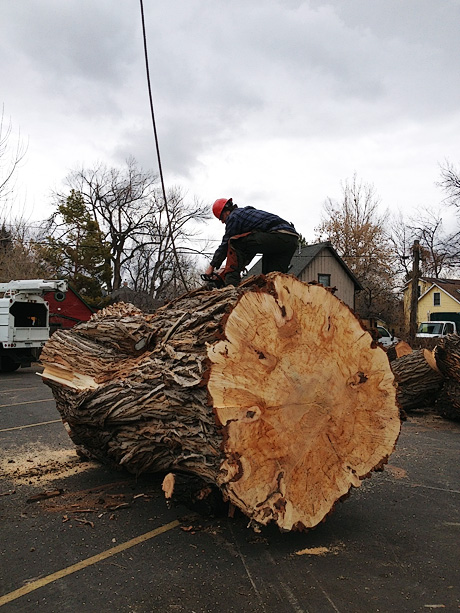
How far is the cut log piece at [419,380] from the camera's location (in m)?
7.50

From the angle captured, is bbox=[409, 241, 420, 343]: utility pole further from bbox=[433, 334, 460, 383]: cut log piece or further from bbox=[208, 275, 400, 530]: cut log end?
bbox=[208, 275, 400, 530]: cut log end

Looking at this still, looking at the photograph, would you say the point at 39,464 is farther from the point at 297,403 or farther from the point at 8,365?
the point at 8,365

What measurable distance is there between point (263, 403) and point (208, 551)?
0.96 metres

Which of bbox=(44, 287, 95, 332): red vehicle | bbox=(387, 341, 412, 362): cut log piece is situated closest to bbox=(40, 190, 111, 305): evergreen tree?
bbox=(44, 287, 95, 332): red vehicle

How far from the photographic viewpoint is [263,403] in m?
2.77

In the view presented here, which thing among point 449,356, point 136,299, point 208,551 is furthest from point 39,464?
point 136,299

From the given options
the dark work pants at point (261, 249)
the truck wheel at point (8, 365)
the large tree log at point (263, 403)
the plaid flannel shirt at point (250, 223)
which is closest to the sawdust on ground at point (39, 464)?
the large tree log at point (263, 403)

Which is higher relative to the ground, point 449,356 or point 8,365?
point 449,356

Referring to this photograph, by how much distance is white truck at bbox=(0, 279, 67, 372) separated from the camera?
1263 cm

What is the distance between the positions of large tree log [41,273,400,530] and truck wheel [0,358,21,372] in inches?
413

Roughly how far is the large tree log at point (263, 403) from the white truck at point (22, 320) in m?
9.87

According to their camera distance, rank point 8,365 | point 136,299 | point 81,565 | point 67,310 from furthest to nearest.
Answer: point 136,299 → point 67,310 → point 8,365 → point 81,565

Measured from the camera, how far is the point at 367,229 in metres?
36.7

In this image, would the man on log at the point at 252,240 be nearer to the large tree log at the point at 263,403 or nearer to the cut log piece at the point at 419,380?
the large tree log at the point at 263,403
